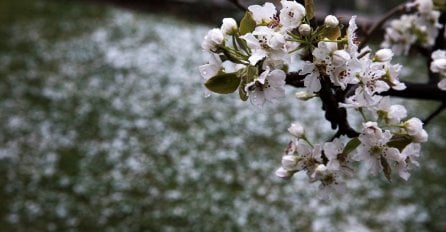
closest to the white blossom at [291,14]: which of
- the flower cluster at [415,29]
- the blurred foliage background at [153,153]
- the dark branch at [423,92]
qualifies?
the dark branch at [423,92]

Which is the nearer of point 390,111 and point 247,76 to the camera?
point 247,76

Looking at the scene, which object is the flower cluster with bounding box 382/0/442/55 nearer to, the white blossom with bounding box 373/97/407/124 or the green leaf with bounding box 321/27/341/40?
the white blossom with bounding box 373/97/407/124

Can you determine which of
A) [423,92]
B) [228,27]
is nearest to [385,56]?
[228,27]

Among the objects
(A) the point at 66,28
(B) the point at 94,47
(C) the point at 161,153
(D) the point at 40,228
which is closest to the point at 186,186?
(C) the point at 161,153

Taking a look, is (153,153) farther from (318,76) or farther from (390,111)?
(318,76)

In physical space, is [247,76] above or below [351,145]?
above

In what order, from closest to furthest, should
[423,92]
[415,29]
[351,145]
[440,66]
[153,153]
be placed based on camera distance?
1. [351,145]
2. [440,66]
3. [423,92]
4. [415,29]
5. [153,153]

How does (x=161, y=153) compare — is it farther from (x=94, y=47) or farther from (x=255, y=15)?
(x=255, y=15)
